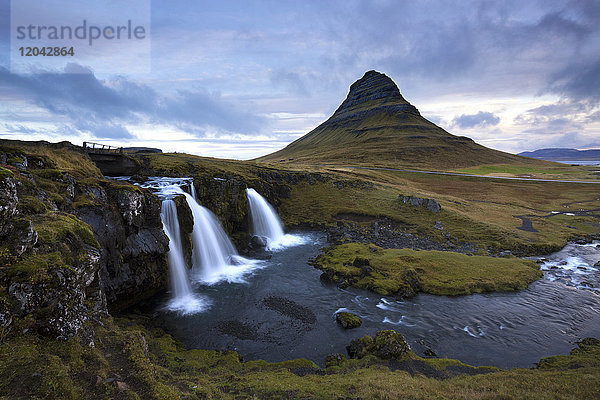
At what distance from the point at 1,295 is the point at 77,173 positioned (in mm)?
19662

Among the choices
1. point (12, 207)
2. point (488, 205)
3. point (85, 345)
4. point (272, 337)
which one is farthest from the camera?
point (488, 205)

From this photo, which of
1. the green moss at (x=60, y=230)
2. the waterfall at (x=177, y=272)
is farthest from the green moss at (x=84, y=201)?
the waterfall at (x=177, y=272)

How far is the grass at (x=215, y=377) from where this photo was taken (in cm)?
950

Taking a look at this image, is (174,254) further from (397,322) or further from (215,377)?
(397,322)

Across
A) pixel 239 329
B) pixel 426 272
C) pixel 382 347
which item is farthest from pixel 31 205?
pixel 426 272

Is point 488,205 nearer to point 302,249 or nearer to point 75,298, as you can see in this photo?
point 302,249

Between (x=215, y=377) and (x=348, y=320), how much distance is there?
11457mm

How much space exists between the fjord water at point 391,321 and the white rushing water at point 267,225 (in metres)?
15.9

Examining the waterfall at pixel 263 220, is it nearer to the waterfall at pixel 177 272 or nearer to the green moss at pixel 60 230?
the waterfall at pixel 177 272

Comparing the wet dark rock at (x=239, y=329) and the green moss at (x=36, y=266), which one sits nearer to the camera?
the green moss at (x=36, y=266)

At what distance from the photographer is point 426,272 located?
→ 31438 millimetres

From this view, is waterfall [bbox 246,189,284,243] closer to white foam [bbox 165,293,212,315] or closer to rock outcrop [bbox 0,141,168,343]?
white foam [bbox 165,293,212,315]

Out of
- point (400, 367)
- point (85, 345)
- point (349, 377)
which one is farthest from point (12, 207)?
point (400, 367)

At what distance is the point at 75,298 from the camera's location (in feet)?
41.0
